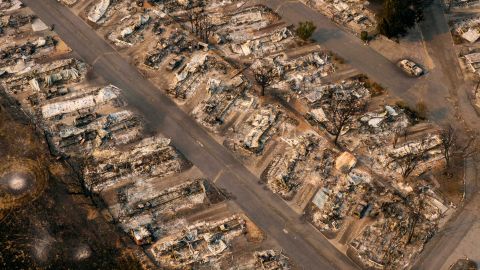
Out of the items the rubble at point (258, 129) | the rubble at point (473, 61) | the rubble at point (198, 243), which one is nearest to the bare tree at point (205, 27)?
the rubble at point (258, 129)

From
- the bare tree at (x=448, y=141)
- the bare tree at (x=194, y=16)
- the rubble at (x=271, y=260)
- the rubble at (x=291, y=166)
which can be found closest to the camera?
the rubble at (x=271, y=260)

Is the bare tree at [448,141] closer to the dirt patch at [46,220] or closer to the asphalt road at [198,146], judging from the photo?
the asphalt road at [198,146]

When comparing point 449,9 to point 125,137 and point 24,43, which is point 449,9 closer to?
point 125,137

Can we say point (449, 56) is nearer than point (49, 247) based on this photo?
No

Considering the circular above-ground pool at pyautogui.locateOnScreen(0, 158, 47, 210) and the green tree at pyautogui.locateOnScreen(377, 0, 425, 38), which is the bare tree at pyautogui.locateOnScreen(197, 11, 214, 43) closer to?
the green tree at pyautogui.locateOnScreen(377, 0, 425, 38)

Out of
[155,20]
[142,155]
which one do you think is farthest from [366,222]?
[155,20]

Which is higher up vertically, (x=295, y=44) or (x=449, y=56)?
(x=449, y=56)

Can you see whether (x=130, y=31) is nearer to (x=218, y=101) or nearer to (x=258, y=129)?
(x=218, y=101)
